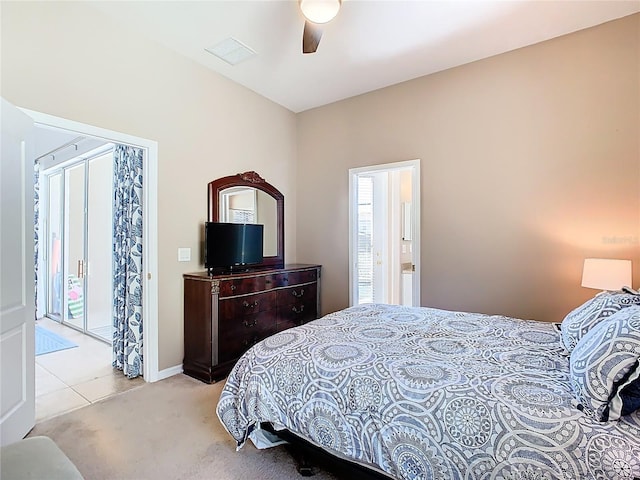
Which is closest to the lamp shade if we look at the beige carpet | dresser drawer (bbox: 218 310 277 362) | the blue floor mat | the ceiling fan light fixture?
the beige carpet

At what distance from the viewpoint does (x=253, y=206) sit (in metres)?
4.09

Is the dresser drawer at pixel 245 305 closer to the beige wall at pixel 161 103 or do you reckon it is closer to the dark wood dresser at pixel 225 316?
the dark wood dresser at pixel 225 316

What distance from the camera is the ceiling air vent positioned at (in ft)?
10.0

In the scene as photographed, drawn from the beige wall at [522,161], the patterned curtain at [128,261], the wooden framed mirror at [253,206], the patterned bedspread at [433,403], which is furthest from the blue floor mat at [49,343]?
the beige wall at [522,161]

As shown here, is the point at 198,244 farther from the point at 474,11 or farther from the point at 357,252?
the point at 474,11

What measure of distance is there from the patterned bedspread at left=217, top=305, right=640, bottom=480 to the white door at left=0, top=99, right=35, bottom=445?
1417 millimetres

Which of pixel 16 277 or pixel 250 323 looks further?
pixel 250 323

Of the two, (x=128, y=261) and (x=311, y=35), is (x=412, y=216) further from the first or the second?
(x=128, y=261)

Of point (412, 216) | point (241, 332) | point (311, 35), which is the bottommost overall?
point (241, 332)

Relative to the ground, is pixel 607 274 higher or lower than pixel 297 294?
higher

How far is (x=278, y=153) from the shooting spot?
177 inches

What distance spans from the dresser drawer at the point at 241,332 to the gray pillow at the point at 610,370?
2694mm

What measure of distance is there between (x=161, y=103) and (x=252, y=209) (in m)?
1.48

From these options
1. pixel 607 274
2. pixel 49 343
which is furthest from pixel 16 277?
pixel 607 274
